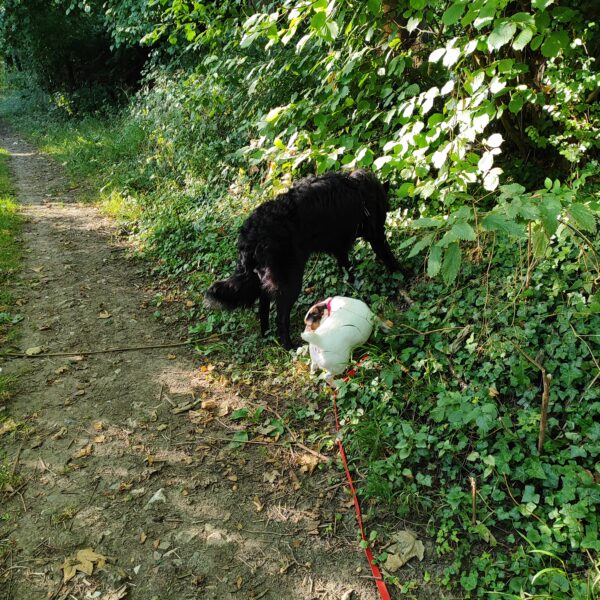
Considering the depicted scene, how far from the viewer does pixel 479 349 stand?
3105mm

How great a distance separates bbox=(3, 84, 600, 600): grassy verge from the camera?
227 cm

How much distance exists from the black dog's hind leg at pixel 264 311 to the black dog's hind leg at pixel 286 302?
196mm

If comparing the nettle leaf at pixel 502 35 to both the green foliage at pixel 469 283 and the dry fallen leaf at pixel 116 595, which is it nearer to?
the green foliage at pixel 469 283

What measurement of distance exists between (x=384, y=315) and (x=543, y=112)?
2143 millimetres

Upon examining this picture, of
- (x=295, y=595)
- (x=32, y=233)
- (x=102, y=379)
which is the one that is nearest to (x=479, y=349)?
(x=295, y=595)

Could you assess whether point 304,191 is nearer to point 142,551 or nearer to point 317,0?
point 317,0

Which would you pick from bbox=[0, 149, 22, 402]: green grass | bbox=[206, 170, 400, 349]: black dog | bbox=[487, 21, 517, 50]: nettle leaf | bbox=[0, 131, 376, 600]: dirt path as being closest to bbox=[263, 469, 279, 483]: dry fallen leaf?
bbox=[0, 131, 376, 600]: dirt path

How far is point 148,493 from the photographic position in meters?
2.86

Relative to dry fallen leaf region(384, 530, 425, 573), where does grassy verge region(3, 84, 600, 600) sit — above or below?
above

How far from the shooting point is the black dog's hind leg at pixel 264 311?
13.2ft

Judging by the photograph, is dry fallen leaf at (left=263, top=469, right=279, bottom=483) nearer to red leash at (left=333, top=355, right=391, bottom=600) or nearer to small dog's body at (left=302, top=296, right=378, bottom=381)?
red leash at (left=333, top=355, right=391, bottom=600)

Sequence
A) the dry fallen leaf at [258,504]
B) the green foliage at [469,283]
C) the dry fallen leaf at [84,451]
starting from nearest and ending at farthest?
the green foliage at [469,283] → the dry fallen leaf at [258,504] → the dry fallen leaf at [84,451]

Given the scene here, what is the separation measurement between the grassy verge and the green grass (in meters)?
1.63

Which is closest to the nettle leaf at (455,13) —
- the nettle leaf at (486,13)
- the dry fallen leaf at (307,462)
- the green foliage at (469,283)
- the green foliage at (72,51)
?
the green foliage at (469,283)
